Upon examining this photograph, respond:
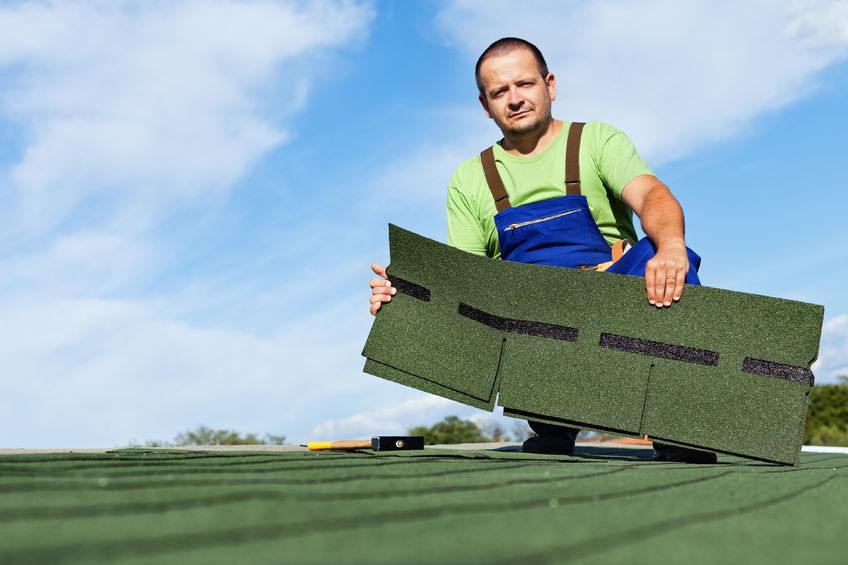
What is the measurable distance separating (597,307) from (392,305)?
850 millimetres

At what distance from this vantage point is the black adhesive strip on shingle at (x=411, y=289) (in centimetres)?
289

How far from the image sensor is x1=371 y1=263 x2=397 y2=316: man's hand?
9.57 feet

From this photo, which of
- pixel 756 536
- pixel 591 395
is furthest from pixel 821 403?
pixel 756 536

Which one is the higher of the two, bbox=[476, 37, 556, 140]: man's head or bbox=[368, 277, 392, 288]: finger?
bbox=[476, 37, 556, 140]: man's head

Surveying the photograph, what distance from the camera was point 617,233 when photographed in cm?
341

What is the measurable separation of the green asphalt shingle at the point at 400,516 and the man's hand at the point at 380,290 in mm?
1170

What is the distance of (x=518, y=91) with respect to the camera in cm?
339

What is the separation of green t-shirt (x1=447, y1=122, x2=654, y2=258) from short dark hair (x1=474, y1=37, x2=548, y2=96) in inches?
13.0

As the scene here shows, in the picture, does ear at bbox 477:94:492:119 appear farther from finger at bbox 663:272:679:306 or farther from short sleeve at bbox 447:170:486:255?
finger at bbox 663:272:679:306

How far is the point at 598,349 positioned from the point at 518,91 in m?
1.41

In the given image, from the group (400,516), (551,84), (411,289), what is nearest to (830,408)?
(551,84)

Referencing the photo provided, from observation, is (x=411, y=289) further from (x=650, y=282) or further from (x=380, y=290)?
(x=650, y=282)

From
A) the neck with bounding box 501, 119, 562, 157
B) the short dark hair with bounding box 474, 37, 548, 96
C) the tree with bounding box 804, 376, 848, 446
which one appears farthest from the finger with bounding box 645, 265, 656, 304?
the tree with bounding box 804, 376, 848, 446

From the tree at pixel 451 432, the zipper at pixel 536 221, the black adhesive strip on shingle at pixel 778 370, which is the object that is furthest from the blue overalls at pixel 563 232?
the tree at pixel 451 432
